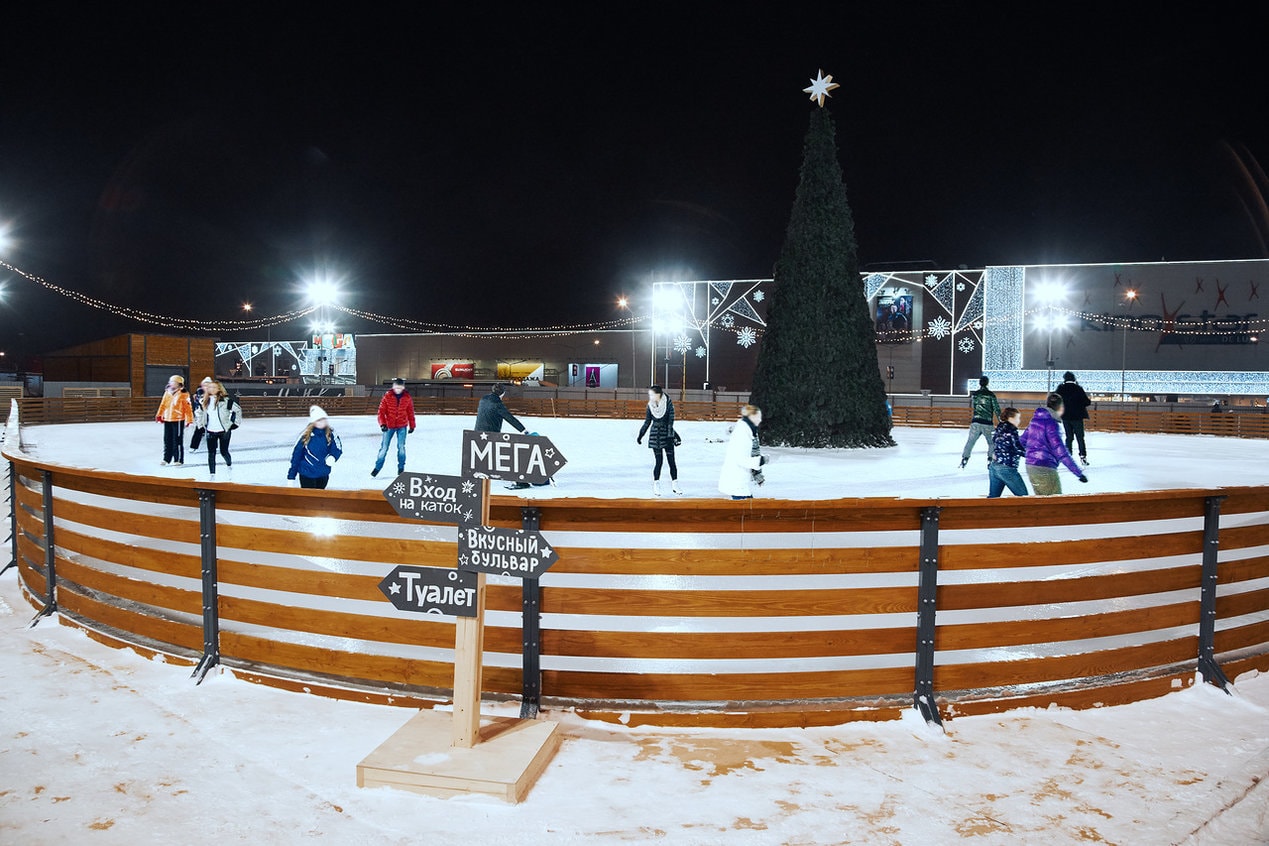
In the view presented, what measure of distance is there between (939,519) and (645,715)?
1722mm

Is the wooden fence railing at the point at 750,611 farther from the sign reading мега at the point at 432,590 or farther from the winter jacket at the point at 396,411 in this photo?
the winter jacket at the point at 396,411

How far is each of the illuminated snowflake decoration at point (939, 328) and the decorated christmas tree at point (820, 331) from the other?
81.8ft

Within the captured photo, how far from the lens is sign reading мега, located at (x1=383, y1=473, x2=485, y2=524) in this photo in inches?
130

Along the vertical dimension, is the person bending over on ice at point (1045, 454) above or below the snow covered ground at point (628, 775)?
above

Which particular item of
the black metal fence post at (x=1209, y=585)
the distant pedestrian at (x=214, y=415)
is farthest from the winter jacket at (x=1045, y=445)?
the distant pedestrian at (x=214, y=415)

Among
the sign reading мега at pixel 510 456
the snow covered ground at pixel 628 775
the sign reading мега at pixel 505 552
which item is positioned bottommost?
the snow covered ground at pixel 628 775

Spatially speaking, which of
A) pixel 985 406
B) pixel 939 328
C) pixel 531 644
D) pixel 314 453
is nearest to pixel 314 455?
pixel 314 453

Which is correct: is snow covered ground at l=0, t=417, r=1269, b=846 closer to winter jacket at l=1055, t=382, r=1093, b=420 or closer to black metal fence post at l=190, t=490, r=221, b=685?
black metal fence post at l=190, t=490, r=221, b=685

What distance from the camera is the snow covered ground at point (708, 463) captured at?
11594 mm

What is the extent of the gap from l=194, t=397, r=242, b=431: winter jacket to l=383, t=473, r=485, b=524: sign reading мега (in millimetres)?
10090

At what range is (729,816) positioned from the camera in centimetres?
→ 286

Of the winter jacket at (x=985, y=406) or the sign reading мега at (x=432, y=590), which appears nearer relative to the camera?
the sign reading мега at (x=432, y=590)

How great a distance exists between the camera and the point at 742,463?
25.1 feet

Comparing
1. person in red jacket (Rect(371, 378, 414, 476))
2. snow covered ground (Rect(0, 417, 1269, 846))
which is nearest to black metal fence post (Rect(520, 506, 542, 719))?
snow covered ground (Rect(0, 417, 1269, 846))
